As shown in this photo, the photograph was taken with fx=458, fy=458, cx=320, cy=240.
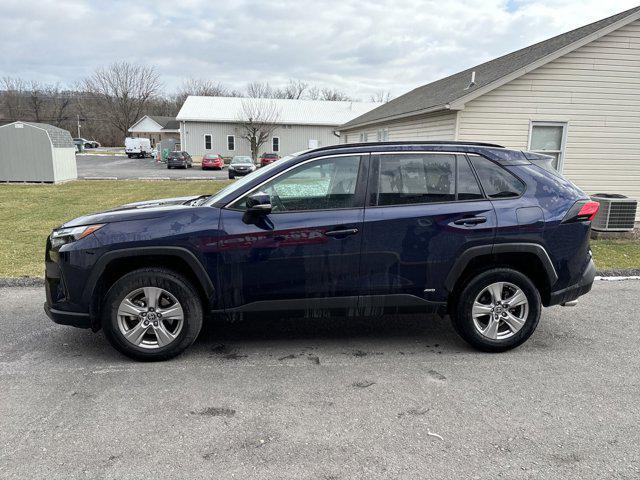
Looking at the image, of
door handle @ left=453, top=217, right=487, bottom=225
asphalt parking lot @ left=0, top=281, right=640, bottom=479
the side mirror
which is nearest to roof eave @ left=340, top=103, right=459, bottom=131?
asphalt parking lot @ left=0, top=281, right=640, bottom=479

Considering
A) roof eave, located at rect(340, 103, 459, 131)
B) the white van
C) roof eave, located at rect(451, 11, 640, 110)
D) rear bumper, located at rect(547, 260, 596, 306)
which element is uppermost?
roof eave, located at rect(451, 11, 640, 110)

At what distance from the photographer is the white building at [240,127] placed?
4244 cm

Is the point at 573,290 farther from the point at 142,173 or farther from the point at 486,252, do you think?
the point at 142,173

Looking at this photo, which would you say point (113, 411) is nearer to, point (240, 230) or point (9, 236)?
point (240, 230)

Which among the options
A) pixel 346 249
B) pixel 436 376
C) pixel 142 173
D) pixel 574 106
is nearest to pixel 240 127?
pixel 142 173

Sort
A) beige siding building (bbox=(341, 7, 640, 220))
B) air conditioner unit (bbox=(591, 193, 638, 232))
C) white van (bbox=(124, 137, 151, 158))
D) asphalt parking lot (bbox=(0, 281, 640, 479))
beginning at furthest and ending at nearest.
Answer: white van (bbox=(124, 137, 151, 158)) → beige siding building (bbox=(341, 7, 640, 220)) → air conditioner unit (bbox=(591, 193, 638, 232)) → asphalt parking lot (bbox=(0, 281, 640, 479))

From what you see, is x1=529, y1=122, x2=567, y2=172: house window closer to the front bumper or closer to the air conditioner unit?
the air conditioner unit

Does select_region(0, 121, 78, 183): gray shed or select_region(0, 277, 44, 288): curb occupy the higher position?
select_region(0, 121, 78, 183): gray shed

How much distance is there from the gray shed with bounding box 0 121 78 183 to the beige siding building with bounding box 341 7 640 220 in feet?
53.6

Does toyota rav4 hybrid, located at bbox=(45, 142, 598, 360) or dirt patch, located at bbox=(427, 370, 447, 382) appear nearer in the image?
dirt patch, located at bbox=(427, 370, 447, 382)

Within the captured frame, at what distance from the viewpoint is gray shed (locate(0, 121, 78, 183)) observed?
1875cm

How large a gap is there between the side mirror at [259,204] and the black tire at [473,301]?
1838 mm

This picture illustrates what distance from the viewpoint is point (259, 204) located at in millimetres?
3611

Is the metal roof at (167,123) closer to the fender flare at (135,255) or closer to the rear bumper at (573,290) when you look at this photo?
the fender flare at (135,255)
